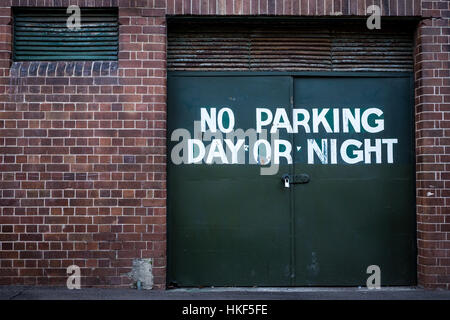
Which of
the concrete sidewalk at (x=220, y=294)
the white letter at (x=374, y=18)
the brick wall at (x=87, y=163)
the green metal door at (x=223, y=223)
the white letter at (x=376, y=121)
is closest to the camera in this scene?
the concrete sidewalk at (x=220, y=294)

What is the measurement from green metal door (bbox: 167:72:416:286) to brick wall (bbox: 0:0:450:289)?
0.28 meters

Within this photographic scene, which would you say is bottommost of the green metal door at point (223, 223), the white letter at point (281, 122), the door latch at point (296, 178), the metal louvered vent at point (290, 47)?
the green metal door at point (223, 223)

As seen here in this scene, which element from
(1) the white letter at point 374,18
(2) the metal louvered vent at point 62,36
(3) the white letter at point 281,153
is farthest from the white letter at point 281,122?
(2) the metal louvered vent at point 62,36

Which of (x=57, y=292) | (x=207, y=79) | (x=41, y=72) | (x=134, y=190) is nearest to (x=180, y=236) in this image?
(x=134, y=190)

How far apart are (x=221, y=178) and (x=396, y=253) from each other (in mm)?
2185

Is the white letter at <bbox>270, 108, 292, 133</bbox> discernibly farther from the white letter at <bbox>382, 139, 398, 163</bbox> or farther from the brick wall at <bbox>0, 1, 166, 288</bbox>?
the brick wall at <bbox>0, 1, 166, 288</bbox>

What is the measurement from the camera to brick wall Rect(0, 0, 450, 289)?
226 inches

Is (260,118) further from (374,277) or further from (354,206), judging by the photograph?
(374,277)

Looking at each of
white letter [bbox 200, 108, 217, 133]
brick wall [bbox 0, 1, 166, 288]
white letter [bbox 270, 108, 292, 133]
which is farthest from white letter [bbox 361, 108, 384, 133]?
brick wall [bbox 0, 1, 166, 288]

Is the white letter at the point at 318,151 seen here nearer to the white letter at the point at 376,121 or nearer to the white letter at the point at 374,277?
the white letter at the point at 376,121

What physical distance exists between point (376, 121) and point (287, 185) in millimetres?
1284

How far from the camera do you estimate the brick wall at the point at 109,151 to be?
5738 millimetres

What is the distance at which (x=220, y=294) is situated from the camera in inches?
223

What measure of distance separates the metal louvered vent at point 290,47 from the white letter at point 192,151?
85 cm
